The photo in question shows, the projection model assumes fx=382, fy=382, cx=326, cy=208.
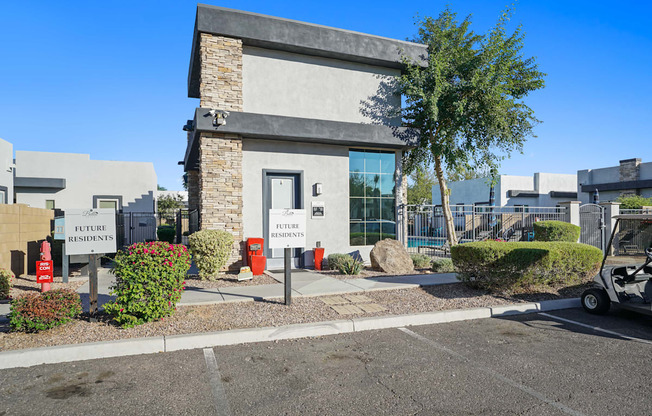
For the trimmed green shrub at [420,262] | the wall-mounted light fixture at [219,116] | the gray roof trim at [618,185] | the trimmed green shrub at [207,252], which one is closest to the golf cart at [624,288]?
the trimmed green shrub at [420,262]

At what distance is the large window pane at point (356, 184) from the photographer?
12.2 metres

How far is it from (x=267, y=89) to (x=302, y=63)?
4.65 feet

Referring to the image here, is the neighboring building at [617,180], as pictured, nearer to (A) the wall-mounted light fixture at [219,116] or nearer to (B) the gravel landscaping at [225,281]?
(B) the gravel landscaping at [225,281]

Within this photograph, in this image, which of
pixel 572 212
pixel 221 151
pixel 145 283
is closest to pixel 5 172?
pixel 221 151

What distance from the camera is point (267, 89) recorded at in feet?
36.9

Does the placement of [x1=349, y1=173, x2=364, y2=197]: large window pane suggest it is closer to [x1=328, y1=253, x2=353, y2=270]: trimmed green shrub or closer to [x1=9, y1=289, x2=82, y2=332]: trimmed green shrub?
[x1=328, y1=253, x2=353, y2=270]: trimmed green shrub

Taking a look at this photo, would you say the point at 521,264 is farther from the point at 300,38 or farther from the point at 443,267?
the point at 300,38

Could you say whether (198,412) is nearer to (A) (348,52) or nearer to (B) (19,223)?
(B) (19,223)

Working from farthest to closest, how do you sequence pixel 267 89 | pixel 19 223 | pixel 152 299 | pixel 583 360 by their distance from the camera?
pixel 267 89 → pixel 19 223 → pixel 152 299 → pixel 583 360

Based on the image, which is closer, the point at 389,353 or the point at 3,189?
the point at 389,353

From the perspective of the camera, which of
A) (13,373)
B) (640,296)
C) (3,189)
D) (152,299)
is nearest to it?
(13,373)

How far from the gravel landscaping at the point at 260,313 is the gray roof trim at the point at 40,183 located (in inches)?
781

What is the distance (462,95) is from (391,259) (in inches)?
233

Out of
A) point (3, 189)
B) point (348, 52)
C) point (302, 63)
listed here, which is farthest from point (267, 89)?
point (3, 189)
